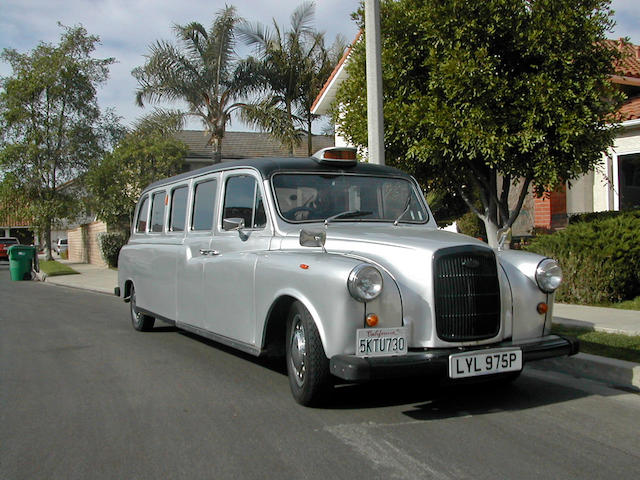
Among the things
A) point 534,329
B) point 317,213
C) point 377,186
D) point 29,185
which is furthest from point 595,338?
point 29,185

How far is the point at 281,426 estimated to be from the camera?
4.56 m

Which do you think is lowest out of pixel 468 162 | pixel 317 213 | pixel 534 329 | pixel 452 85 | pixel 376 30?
pixel 534 329

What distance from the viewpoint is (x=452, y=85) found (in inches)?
351

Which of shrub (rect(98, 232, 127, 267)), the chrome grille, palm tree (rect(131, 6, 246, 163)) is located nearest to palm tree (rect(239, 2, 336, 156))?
palm tree (rect(131, 6, 246, 163))

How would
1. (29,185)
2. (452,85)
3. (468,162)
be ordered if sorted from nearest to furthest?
1. (452,85)
2. (468,162)
3. (29,185)

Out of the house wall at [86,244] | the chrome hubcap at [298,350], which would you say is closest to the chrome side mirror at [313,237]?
the chrome hubcap at [298,350]

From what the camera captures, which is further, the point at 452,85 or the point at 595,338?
the point at 452,85

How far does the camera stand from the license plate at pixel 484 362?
4.43 m

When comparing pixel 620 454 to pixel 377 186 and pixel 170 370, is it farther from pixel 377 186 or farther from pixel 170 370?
pixel 170 370

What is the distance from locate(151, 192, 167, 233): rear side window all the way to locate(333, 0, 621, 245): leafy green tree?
3507 mm

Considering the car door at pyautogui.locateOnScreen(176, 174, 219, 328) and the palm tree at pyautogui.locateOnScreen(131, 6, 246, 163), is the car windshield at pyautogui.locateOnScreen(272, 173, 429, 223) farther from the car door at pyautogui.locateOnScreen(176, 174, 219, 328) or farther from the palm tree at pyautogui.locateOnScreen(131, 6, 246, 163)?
the palm tree at pyautogui.locateOnScreen(131, 6, 246, 163)

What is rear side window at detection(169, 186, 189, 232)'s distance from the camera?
763 centimetres

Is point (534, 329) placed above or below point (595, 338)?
above

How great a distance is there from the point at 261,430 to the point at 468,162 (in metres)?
6.76
